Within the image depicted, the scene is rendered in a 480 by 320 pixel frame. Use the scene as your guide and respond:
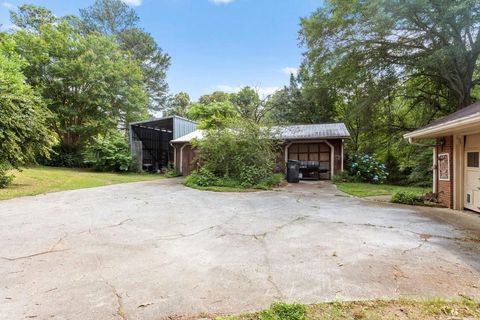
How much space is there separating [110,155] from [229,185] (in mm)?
9597

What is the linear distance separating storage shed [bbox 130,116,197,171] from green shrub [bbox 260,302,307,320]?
593 inches

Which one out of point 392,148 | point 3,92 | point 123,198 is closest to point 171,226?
point 123,198

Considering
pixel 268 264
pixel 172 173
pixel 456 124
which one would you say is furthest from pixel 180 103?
pixel 268 264

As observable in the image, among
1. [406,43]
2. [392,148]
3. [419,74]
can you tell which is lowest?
[392,148]

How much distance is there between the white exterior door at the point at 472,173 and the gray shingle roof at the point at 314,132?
6.34 meters

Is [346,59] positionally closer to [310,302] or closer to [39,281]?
[310,302]

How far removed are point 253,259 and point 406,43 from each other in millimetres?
12791

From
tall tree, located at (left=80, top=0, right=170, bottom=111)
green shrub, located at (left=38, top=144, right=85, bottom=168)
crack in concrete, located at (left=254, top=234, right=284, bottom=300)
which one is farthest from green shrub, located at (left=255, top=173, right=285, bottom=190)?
tall tree, located at (left=80, top=0, right=170, bottom=111)

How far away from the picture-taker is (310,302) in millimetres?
2229

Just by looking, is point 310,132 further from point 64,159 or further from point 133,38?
point 133,38

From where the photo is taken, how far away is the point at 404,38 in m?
11.5

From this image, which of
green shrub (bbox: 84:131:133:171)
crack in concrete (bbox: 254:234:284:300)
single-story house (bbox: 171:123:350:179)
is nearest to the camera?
crack in concrete (bbox: 254:234:284:300)

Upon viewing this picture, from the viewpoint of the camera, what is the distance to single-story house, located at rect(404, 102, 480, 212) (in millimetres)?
6066

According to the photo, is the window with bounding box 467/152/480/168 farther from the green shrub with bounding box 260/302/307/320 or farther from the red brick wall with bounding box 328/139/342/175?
the red brick wall with bounding box 328/139/342/175
